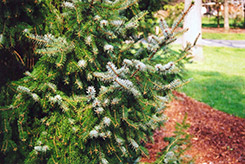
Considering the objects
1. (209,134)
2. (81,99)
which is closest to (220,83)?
(209,134)

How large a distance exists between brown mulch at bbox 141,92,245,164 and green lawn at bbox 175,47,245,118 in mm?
635

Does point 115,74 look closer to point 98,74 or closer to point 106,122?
point 98,74

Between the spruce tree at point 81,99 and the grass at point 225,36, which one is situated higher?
the spruce tree at point 81,99

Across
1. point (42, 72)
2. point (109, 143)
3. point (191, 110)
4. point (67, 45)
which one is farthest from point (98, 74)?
point (191, 110)

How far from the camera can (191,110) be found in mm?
6000

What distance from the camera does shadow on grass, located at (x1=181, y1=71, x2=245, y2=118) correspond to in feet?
21.2

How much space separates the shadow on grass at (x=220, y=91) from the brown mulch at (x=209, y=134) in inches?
21.0

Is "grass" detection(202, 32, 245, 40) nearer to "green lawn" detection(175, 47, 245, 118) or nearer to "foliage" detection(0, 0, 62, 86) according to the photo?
"green lawn" detection(175, 47, 245, 118)

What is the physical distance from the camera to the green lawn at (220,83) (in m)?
6.66

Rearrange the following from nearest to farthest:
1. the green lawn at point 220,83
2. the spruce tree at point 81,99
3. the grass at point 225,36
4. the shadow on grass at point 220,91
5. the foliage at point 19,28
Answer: the spruce tree at point 81,99 < the foliage at point 19,28 < the shadow on grass at point 220,91 < the green lawn at point 220,83 < the grass at point 225,36

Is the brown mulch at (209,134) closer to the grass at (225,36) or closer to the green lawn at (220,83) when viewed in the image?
the green lawn at (220,83)

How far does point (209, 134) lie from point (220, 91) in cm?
341

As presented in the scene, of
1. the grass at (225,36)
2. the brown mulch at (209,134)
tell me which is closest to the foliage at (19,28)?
the brown mulch at (209,134)

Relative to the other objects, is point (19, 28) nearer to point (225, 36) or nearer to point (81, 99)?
point (81, 99)
